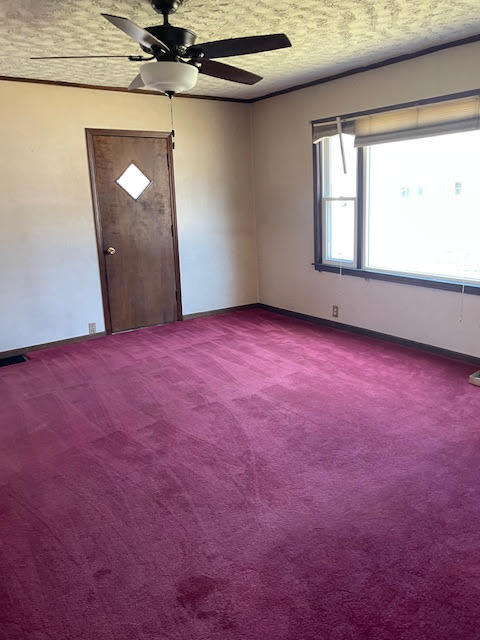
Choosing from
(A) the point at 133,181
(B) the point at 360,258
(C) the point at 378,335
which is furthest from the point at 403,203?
(A) the point at 133,181

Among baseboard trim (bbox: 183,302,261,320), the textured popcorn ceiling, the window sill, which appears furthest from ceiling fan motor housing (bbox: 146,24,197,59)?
baseboard trim (bbox: 183,302,261,320)

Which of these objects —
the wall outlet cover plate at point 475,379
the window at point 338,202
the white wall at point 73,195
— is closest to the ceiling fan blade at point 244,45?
the window at point 338,202

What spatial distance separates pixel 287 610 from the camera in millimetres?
1800

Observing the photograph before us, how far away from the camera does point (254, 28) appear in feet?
11.0

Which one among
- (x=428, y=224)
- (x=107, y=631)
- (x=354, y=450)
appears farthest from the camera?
(x=428, y=224)

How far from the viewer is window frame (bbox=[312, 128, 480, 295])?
4.18 m

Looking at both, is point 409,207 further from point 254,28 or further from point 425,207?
point 254,28

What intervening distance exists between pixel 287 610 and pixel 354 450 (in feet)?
4.01

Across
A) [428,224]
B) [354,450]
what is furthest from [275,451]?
[428,224]

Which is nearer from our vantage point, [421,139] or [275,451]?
[275,451]

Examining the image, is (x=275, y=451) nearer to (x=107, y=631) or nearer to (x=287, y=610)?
(x=287, y=610)

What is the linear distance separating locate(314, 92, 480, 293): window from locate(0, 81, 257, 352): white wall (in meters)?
1.31

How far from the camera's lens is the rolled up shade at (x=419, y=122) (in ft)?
12.3

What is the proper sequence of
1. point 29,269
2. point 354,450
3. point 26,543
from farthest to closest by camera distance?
1. point 29,269
2. point 354,450
3. point 26,543
